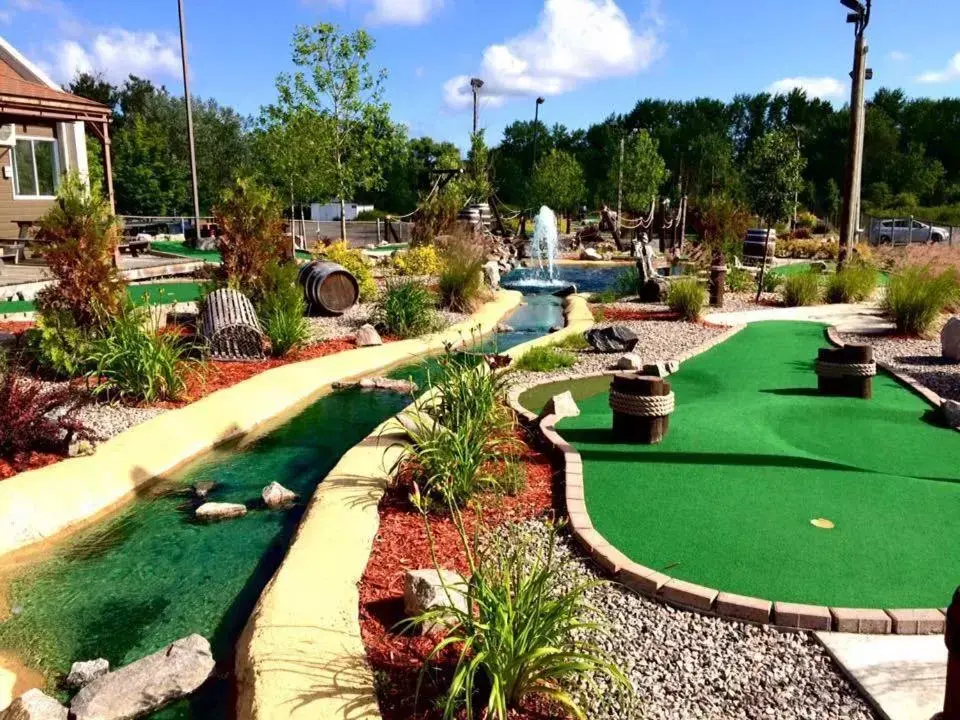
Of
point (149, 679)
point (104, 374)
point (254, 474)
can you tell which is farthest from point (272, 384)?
point (149, 679)

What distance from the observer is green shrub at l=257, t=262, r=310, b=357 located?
32.8 feet

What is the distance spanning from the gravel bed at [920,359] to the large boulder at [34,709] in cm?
816

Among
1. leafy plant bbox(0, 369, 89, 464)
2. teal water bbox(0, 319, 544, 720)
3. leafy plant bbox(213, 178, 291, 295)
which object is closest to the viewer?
teal water bbox(0, 319, 544, 720)

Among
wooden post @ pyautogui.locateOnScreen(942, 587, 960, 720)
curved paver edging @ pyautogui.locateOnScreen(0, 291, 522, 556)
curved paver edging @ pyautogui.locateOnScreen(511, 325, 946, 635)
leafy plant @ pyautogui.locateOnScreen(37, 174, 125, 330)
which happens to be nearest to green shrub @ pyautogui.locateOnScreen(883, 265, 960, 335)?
curved paver edging @ pyautogui.locateOnScreen(0, 291, 522, 556)

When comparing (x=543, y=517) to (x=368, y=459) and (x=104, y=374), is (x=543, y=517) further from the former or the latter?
(x=104, y=374)

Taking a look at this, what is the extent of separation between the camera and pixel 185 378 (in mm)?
8406

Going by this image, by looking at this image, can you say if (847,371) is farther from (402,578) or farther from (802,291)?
(802,291)

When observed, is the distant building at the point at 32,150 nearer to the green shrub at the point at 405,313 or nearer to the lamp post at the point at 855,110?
the green shrub at the point at 405,313

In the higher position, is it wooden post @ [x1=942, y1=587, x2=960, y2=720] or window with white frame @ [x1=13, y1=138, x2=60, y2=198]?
window with white frame @ [x1=13, y1=138, x2=60, y2=198]

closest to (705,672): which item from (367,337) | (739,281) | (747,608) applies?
(747,608)

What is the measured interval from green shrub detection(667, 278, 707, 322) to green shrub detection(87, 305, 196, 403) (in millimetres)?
8036

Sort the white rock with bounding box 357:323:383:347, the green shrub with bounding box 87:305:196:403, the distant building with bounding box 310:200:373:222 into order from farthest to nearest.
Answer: the distant building with bounding box 310:200:373:222 → the white rock with bounding box 357:323:383:347 → the green shrub with bounding box 87:305:196:403

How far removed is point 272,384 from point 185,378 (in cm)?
90

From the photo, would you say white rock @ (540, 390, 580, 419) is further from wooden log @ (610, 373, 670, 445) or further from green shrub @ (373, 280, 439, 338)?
green shrub @ (373, 280, 439, 338)
